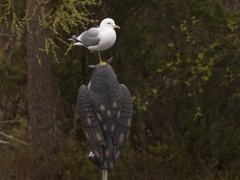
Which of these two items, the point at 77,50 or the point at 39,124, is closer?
the point at 39,124

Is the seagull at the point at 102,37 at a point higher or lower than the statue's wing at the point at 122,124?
higher

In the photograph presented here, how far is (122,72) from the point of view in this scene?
444 inches

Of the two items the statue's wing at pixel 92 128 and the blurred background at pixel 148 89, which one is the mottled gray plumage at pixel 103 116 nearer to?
the statue's wing at pixel 92 128

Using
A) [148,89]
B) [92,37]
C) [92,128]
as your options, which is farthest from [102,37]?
[148,89]

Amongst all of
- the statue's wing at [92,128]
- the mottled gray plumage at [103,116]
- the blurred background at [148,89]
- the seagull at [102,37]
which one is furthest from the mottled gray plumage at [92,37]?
the blurred background at [148,89]

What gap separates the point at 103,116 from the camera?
623cm

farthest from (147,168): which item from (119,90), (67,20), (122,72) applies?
(119,90)

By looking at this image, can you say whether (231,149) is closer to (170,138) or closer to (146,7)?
(170,138)

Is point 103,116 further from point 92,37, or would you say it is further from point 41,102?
point 41,102

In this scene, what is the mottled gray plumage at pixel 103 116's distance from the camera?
622cm

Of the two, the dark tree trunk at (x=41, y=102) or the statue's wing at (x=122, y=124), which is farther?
the dark tree trunk at (x=41, y=102)

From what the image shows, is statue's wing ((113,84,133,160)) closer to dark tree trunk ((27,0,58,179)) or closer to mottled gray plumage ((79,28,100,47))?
mottled gray plumage ((79,28,100,47))

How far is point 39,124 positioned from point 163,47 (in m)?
2.20

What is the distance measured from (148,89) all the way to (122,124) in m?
4.31
